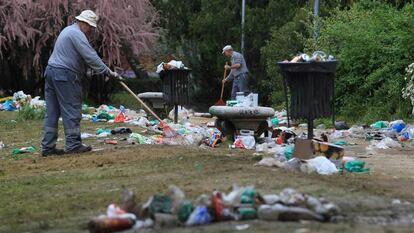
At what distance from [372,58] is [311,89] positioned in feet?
29.4

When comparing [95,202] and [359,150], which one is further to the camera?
[359,150]

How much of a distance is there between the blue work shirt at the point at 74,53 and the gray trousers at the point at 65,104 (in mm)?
106

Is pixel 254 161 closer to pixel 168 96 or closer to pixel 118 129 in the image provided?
pixel 118 129

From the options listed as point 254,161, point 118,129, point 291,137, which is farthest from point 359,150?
point 118,129

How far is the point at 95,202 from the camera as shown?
Answer: 6.71m

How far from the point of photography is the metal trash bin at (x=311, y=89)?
9.21 meters

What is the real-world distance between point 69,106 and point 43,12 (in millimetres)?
17454

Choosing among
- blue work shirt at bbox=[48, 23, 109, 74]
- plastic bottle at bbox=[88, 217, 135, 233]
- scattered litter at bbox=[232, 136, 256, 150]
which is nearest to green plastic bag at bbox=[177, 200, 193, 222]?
plastic bottle at bbox=[88, 217, 135, 233]

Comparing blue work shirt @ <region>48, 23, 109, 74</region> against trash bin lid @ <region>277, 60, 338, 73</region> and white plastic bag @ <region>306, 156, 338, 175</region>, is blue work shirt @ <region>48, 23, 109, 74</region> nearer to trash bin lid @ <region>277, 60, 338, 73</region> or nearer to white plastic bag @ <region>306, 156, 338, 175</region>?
trash bin lid @ <region>277, 60, 338, 73</region>

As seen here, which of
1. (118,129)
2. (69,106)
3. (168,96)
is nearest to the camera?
(69,106)

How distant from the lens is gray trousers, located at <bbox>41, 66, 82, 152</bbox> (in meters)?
10.5

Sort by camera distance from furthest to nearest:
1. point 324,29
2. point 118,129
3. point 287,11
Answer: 1. point 287,11
2. point 324,29
3. point 118,129

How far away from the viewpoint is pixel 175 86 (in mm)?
15641

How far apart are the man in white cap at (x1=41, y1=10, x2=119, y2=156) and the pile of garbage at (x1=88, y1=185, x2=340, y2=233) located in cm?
516
